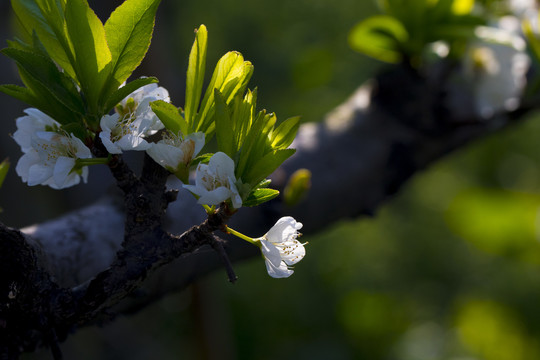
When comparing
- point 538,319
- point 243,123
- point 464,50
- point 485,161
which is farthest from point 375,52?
point 485,161

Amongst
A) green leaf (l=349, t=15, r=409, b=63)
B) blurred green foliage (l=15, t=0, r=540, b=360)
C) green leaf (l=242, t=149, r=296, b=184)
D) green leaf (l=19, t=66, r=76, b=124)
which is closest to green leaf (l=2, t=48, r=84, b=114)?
green leaf (l=19, t=66, r=76, b=124)

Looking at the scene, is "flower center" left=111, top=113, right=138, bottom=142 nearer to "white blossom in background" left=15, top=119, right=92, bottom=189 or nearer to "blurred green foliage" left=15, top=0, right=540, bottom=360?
"white blossom in background" left=15, top=119, right=92, bottom=189

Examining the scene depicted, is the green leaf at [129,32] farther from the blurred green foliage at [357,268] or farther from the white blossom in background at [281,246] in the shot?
the blurred green foliage at [357,268]

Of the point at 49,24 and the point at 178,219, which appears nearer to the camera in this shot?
the point at 49,24

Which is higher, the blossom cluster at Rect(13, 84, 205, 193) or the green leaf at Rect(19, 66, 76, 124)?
the green leaf at Rect(19, 66, 76, 124)

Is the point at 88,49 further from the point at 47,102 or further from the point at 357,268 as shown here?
the point at 357,268

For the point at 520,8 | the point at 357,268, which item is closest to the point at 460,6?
the point at 520,8
